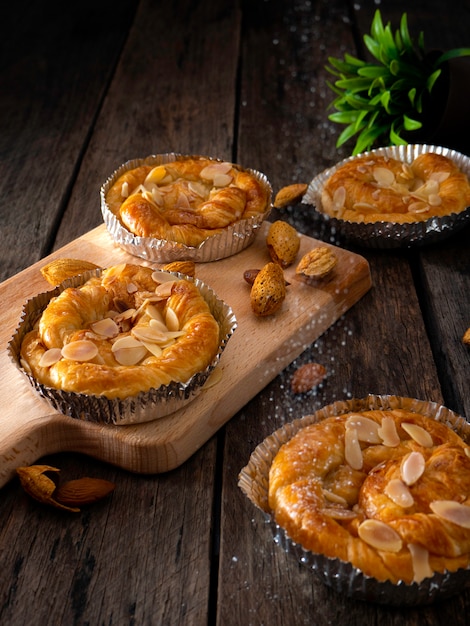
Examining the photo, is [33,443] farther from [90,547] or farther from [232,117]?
[232,117]

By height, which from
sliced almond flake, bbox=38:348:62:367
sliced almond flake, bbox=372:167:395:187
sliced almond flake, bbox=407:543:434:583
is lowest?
sliced almond flake, bbox=372:167:395:187

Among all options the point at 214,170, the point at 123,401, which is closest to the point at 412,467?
the point at 123,401

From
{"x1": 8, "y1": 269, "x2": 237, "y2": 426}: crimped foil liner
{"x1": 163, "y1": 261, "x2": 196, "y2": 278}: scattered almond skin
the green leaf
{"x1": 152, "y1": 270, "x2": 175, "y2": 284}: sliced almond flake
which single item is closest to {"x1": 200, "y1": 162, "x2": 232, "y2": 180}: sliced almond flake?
{"x1": 163, "y1": 261, "x2": 196, "y2": 278}: scattered almond skin

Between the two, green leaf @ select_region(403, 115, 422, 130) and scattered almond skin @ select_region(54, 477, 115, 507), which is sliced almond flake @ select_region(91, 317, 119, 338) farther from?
green leaf @ select_region(403, 115, 422, 130)

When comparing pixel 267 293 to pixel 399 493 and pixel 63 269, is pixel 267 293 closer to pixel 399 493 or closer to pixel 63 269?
pixel 63 269

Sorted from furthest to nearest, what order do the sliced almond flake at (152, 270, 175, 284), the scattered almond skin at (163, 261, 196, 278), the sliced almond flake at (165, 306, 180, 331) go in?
1. the scattered almond skin at (163, 261, 196, 278)
2. the sliced almond flake at (152, 270, 175, 284)
3. the sliced almond flake at (165, 306, 180, 331)

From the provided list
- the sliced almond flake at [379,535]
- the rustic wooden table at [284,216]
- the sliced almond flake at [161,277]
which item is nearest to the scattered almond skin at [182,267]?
the sliced almond flake at [161,277]
